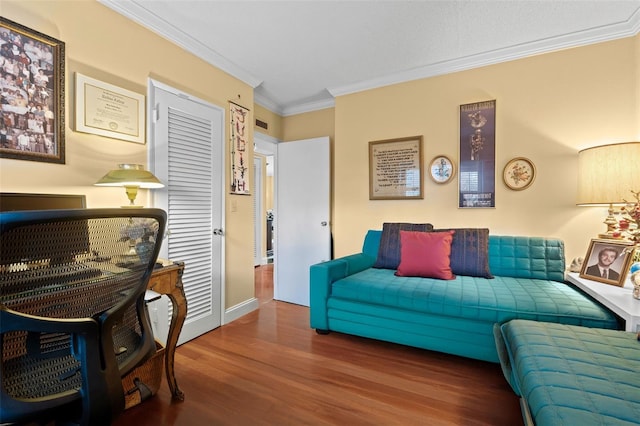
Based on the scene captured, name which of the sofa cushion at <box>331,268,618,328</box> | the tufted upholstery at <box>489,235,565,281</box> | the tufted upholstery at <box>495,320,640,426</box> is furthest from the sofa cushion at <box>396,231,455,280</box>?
the tufted upholstery at <box>495,320,640,426</box>

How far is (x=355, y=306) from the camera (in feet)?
7.64

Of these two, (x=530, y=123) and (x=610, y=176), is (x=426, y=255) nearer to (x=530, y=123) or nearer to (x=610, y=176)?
(x=610, y=176)

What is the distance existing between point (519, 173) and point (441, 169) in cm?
65

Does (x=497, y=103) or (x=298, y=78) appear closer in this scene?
(x=497, y=103)

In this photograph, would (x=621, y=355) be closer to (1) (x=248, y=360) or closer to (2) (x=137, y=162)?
(1) (x=248, y=360)

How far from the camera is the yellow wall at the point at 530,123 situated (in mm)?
2334

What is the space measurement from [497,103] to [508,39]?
0.51m

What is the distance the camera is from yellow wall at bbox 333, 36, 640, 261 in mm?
2334

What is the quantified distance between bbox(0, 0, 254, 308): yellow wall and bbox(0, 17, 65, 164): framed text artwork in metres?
0.05

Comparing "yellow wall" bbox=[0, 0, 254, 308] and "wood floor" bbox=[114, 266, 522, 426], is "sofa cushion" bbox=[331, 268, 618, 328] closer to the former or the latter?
"wood floor" bbox=[114, 266, 522, 426]

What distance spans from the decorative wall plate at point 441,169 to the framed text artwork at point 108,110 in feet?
8.40

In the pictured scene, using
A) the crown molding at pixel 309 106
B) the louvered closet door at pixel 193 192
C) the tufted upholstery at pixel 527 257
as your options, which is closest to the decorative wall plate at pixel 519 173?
the tufted upholstery at pixel 527 257

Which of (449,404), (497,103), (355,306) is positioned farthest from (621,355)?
(497,103)

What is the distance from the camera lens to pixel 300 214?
11.8 ft
